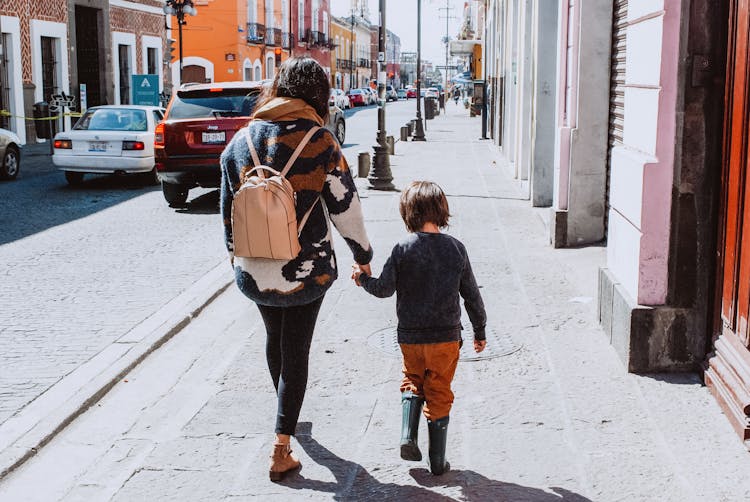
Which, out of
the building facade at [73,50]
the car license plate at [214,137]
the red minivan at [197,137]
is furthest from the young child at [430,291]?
the building facade at [73,50]

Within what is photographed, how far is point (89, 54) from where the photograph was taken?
109 feet

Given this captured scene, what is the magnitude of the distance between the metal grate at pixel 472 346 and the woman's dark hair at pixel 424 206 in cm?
218

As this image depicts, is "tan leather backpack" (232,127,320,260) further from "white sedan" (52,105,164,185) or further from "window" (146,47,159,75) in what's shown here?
"window" (146,47,159,75)

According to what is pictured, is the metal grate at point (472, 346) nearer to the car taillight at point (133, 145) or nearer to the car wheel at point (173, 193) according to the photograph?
the car wheel at point (173, 193)

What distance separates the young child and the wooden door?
4.90ft

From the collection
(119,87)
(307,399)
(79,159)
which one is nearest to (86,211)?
(79,159)

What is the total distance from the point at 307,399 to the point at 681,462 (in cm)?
203

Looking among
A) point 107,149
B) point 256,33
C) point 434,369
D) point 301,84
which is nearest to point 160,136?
point 107,149

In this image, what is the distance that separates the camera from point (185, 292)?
827cm

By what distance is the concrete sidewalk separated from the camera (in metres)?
4.15

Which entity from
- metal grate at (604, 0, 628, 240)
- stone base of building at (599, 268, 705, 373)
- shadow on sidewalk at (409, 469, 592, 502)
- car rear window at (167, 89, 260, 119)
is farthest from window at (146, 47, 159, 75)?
shadow on sidewalk at (409, 469, 592, 502)

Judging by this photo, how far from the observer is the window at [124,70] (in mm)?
35375

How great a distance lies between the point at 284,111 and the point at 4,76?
81.4ft

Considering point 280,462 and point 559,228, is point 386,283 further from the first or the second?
point 559,228
